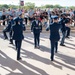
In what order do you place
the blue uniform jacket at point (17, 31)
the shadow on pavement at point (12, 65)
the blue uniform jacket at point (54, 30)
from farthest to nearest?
1. the blue uniform jacket at point (17, 31)
2. the blue uniform jacket at point (54, 30)
3. the shadow on pavement at point (12, 65)

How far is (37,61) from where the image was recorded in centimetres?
931

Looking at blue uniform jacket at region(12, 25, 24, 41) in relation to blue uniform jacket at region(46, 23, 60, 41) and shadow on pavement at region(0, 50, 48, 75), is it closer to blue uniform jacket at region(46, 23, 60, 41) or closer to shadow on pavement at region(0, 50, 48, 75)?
shadow on pavement at region(0, 50, 48, 75)

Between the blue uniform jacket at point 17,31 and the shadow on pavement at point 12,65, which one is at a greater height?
the blue uniform jacket at point 17,31

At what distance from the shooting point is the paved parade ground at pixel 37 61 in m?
7.96

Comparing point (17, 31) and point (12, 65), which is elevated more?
point (17, 31)


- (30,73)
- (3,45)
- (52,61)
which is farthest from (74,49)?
(30,73)

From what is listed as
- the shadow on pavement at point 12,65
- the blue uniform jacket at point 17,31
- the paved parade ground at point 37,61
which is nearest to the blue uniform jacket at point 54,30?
the paved parade ground at point 37,61

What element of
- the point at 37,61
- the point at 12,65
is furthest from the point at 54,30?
the point at 12,65

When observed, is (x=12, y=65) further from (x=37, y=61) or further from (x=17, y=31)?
(x=17, y=31)

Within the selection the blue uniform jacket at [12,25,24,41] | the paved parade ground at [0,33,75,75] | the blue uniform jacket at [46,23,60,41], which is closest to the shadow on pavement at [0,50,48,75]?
the paved parade ground at [0,33,75,75]

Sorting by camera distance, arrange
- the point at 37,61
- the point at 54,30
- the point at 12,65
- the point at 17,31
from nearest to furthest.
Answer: the point at 12,65, the point at 54,30, the point at 17,31, the point at 37,61

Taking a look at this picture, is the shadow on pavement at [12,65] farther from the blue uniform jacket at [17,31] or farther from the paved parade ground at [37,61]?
the blue uniform jacket at [17,31]

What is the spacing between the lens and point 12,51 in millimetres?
11070

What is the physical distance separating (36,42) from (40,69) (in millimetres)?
3786
